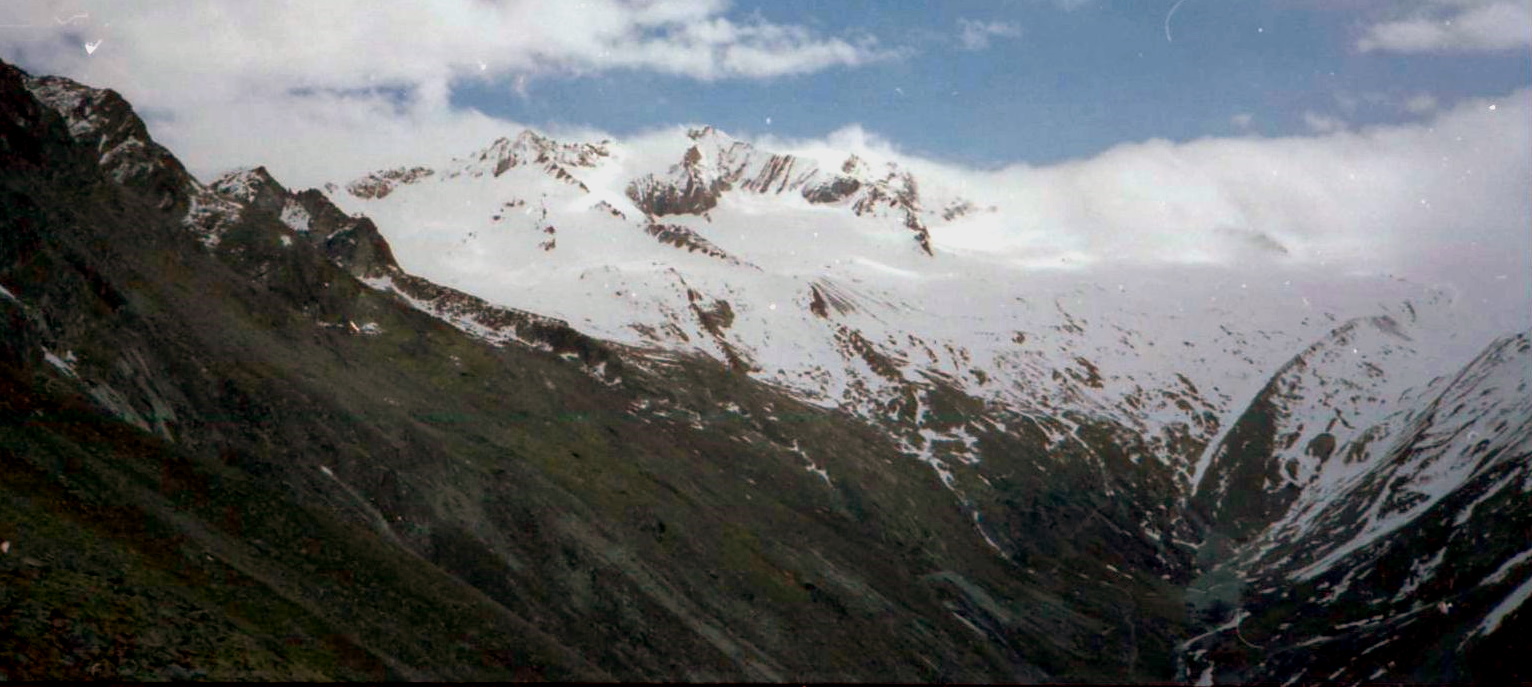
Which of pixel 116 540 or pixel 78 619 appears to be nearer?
pixel 78 619

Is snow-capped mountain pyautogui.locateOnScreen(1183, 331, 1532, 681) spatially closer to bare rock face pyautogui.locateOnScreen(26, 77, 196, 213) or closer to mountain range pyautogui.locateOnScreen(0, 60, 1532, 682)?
mountain range pyautogui.locateOnScreen(0, 60, 1532, 682)

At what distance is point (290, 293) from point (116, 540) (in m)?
91.1

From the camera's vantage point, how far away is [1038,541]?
193500 millimetres

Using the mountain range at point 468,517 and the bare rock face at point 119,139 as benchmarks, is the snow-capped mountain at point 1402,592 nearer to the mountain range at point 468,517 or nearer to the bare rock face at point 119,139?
the mountain range at point 468,517

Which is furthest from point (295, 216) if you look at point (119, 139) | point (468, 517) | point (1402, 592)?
point (1402, 592)

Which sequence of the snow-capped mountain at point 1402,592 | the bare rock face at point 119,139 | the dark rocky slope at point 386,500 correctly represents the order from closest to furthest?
the dark rocky slope at point 386,500 → the snow-capped mountain at point 1402,592 → the bare rock face at point 119,139

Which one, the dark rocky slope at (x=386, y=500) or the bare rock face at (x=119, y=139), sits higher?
the bare rock face at (x=119, y=139)

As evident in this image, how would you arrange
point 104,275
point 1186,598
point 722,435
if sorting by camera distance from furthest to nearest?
point 1186,598 < point 722,435 < point 104,275

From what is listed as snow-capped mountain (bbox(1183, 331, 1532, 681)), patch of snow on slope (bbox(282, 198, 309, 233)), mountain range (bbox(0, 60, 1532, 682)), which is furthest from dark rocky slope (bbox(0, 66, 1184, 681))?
snow-capped mountain (bbox(1183, 331, 1532, 681))

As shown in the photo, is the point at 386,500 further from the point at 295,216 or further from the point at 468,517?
the point at 295,216

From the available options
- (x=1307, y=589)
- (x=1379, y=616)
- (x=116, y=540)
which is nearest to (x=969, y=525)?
(x=1307, y=589)

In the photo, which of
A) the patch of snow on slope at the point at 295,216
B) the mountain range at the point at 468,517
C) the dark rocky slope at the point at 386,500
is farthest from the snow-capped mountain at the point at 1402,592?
the patch of snow on slope at the point at 295,216

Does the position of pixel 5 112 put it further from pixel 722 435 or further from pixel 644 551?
pixel 722 435

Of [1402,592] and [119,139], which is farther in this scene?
[1402,592]
